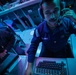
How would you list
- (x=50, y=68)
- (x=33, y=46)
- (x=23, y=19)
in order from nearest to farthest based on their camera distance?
(x=50, y=68), (x=33, y=46), (x=23, y=19)

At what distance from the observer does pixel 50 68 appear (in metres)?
0.90

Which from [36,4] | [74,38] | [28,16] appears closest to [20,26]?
[28,16]

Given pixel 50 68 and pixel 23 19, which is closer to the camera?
pixel 50 68

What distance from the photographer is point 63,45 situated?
116 centimetres

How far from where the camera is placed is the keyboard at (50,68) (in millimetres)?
859

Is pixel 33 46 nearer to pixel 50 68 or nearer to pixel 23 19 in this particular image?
pixel 50 68

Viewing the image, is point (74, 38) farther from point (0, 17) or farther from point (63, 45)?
point (0, 17)

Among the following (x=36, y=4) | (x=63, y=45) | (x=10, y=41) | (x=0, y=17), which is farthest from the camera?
(x=0, y=17)

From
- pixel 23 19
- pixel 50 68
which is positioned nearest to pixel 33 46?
pixel 50 68

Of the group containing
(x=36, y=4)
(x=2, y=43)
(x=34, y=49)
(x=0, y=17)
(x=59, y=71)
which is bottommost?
(x=59, y=71)

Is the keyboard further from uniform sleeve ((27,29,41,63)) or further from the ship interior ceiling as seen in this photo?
the ship interior ceiling

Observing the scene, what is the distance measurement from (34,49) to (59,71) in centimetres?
28

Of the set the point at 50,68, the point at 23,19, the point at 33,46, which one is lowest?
the point at 50,68

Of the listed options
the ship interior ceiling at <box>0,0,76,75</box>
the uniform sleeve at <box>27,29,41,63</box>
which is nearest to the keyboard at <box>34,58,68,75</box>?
the uniform sleeve at <box>27,29,41,63</box>
